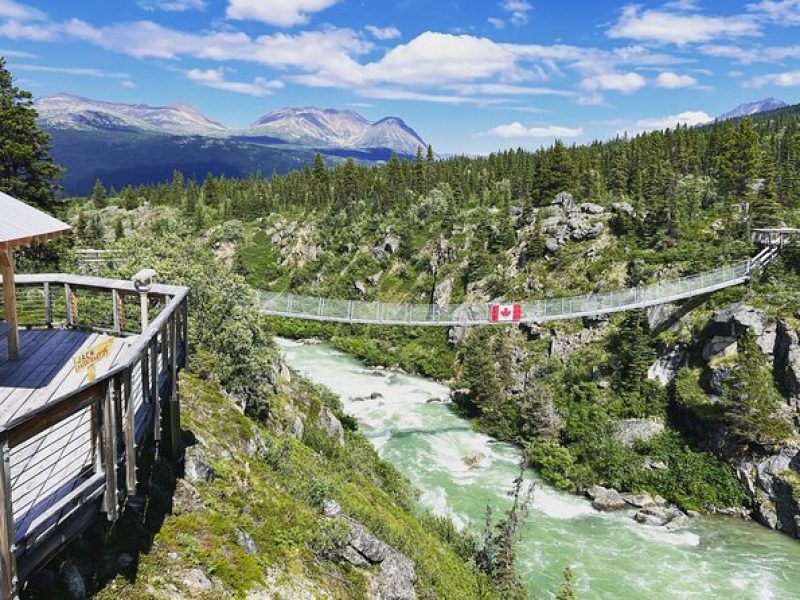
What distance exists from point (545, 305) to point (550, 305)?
0.85ft

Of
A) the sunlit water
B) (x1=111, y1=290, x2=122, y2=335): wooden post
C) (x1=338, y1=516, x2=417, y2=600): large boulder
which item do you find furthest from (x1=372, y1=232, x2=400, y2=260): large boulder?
(x1=111, y1=290, x2=122, y2=335): wooden post

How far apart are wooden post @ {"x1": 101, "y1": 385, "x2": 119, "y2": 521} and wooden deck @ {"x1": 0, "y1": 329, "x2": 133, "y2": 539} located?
0.24 meters

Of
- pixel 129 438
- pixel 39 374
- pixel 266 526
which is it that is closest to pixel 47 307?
pixel 39 374

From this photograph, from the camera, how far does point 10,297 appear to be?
827 centimetres

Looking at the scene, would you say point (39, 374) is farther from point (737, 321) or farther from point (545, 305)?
point (737, 321)

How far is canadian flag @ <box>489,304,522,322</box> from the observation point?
1190 inches

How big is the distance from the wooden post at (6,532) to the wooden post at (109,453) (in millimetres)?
1128

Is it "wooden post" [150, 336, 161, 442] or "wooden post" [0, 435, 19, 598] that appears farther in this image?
"wooden post" [150, 336, 161, 442]

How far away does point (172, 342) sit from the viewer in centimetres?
828

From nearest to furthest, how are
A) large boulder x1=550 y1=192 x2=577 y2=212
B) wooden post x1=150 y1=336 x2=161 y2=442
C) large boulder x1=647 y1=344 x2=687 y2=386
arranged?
wooden post x1=150 y1=336 x2=161 y2=442, large boulder x1=647 y1=344 x2=687 y2=386, large boulder x1=550 y1=192 x2=577 y2=212

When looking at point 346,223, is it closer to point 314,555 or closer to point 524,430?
point 524,430

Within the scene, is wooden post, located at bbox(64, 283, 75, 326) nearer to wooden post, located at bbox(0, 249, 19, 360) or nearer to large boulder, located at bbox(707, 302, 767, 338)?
wooden post, located at bbox(0, 249, 19, 360)

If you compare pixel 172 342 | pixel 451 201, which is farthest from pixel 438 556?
pixel 451 201

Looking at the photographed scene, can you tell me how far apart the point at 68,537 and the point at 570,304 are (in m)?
28.4
